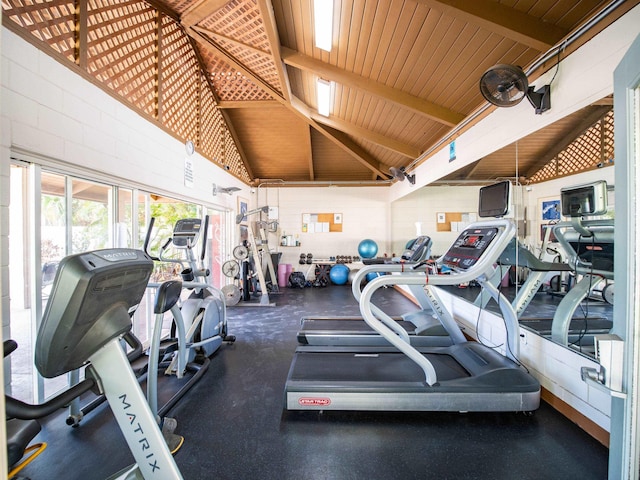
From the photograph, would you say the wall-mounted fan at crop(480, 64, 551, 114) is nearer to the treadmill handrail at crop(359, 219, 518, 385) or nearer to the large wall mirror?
the large wall mirror

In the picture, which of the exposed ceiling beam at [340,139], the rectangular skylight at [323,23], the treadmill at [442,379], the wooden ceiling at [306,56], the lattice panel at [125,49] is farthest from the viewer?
the exposed ceiling beam at [340,139]

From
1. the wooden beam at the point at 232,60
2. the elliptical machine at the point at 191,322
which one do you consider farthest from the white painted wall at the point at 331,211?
the elliptical machine at the point at 191,322

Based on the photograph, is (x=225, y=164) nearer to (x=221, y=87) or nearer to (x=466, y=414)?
(x=221, y=87)

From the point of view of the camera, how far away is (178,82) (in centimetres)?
416

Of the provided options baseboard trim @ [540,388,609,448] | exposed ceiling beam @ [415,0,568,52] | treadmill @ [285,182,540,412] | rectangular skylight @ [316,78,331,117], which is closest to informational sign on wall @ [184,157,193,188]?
rectangular skylight @ [316,78,331,117]

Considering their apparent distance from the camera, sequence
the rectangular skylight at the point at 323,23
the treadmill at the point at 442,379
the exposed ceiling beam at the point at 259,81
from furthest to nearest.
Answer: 1. the exposed ceiling beam at the point at 259,81
2. the rectangular skylight at the point at 323,23
3. the treadmill at the point at 442,379

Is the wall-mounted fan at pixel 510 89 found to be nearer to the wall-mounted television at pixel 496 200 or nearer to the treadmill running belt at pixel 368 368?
the wall-mounted television at pixel 496 200

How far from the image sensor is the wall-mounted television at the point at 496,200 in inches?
100

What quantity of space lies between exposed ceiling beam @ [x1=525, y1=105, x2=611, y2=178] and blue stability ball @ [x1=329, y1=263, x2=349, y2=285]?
15.6ft

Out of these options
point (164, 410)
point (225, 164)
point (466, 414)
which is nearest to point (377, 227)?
point (225, 164)

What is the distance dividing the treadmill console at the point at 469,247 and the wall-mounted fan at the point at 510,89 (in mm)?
1072

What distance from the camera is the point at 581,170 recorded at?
2.48 metres

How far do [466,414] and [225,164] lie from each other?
18.0ft

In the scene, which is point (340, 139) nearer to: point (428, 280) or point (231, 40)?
point (231, 40)
